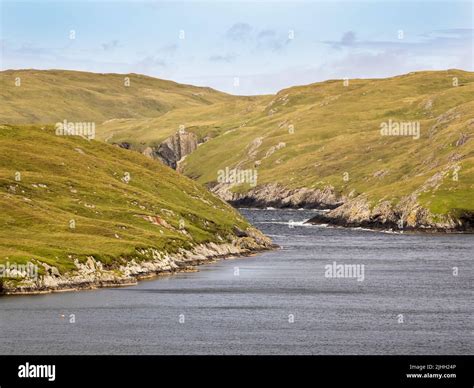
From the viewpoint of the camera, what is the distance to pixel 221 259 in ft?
589

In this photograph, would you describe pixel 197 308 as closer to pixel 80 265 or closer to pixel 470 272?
pixel 80 265

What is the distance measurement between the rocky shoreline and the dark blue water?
9.78ft

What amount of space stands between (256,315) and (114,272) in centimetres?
3200

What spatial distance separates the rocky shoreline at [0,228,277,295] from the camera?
122875 mm

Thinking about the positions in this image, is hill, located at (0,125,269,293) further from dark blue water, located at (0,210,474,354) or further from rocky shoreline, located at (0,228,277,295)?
dark blue water, located at (0,210,474,354)

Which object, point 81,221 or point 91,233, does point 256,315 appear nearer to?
point 91,233

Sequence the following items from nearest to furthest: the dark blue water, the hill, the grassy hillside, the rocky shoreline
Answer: the dark blue water < the rocky shoreline < the hill < the grassy hillside

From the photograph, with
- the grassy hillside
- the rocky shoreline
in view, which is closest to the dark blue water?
the rocky shoreline

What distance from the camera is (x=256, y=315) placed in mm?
111562

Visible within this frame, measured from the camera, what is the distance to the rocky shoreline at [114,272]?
123 meters

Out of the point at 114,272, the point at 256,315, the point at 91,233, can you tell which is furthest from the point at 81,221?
the point at 256,315
